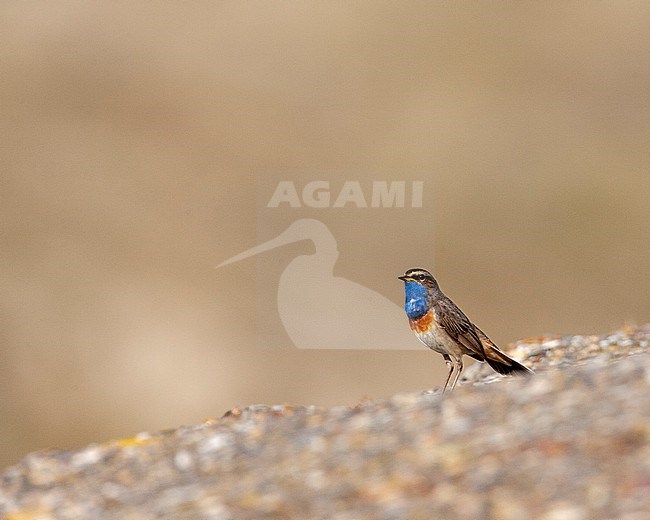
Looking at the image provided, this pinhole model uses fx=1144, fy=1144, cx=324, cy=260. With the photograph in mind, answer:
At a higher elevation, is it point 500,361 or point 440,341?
point 440,341

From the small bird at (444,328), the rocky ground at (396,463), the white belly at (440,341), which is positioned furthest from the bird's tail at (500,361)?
the rocky ground at (396,463)

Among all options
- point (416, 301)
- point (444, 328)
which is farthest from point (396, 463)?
point (416, 301)

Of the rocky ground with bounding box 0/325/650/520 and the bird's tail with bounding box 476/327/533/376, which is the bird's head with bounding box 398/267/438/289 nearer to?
the bird's tail with bounding box 476/327/533/376

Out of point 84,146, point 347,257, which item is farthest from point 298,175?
point 84,146

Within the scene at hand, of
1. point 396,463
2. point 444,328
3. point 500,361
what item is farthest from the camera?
point 500,361

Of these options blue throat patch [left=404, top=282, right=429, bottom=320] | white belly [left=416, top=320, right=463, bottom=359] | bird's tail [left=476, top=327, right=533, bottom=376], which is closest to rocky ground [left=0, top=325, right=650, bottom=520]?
white belly [left=416, top=320, right=463, bottom=359]

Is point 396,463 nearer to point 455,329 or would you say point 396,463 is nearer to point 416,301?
point 455,329

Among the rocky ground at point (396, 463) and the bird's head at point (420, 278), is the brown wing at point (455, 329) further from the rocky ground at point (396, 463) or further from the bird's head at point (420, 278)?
the rocky ground at point (396, 463)
